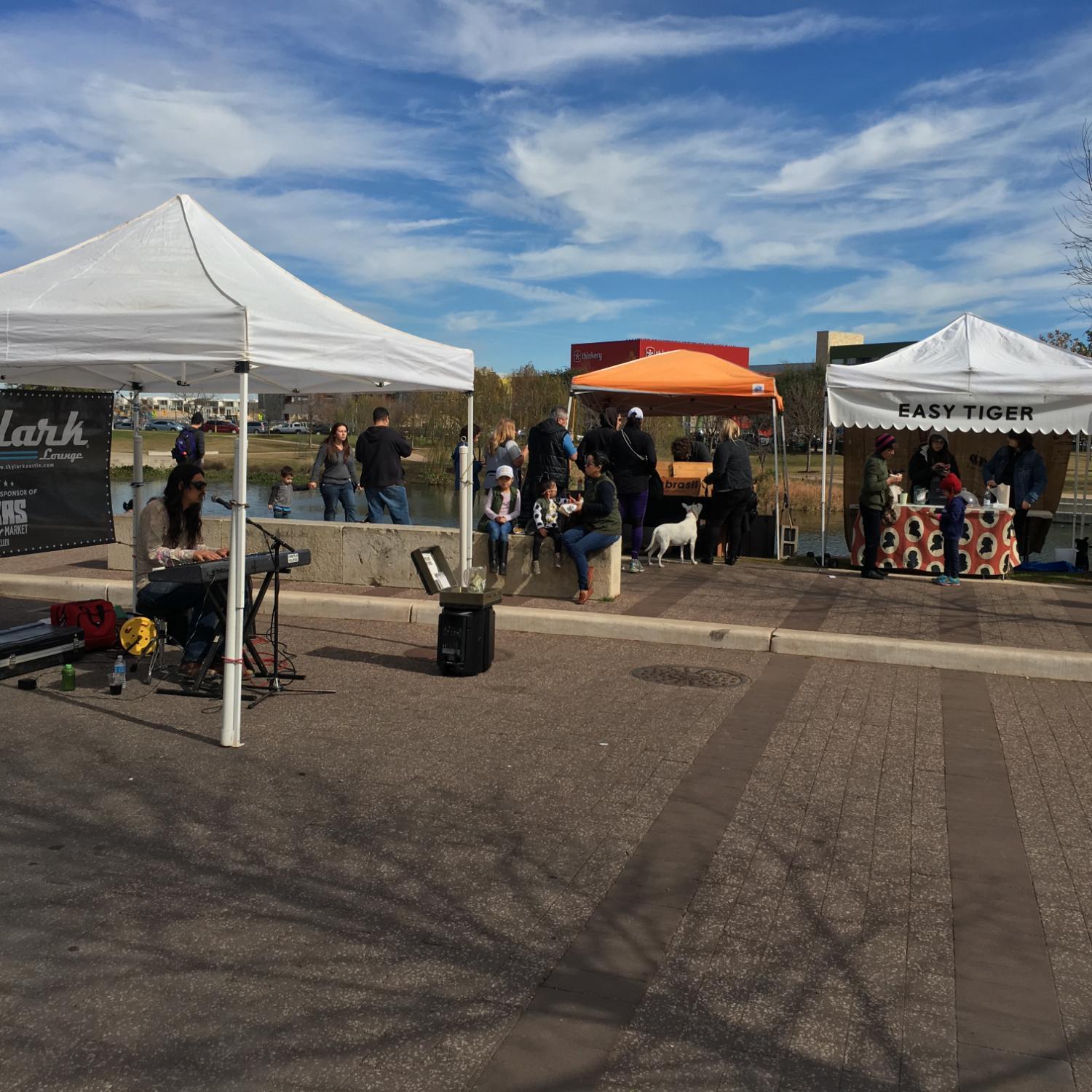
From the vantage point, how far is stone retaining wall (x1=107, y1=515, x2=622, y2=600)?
38.0ft

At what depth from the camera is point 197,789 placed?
5.67 meters

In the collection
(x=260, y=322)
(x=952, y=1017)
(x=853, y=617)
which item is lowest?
(x=952, y=1017)

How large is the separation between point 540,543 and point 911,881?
711cm

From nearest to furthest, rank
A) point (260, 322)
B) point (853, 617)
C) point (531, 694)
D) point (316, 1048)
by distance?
point (316, 1048), point (260, 322), point (531, 694), point (853, 617)

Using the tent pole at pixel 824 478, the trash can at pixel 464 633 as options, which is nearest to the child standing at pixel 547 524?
the trash can at pixel 464 633

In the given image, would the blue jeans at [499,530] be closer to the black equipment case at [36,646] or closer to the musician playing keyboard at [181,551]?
the musician playing keyboard at [181,551]

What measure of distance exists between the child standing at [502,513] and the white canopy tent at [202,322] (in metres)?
3.04

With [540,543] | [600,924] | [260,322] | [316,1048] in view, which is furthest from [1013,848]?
[540,543]

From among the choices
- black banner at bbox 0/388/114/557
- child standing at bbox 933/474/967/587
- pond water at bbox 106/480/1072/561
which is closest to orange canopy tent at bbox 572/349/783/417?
child standing at bbox 933/474/967/587

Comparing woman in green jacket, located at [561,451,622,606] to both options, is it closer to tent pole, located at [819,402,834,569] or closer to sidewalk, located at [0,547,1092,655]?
sidewalk, located at [0,547,1092,655]

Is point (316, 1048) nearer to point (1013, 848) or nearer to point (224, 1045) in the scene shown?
point (224, 1045)

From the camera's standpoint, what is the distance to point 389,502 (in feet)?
43.8

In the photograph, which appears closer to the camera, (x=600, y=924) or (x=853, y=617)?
(x=600, y=924)

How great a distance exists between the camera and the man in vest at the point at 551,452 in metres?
13.1
